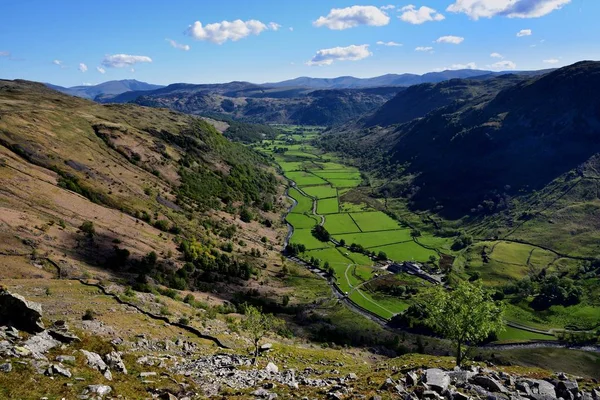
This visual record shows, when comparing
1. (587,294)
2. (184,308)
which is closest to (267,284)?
(184,308)

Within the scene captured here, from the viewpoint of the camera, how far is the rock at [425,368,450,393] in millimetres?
39781

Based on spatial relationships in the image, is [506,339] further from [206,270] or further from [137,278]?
[137,278]

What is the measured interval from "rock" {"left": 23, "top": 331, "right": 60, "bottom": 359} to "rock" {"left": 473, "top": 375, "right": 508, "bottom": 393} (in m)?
44.4

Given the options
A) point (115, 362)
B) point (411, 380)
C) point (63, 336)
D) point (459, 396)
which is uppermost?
point (63, 336)

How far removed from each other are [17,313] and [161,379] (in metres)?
16.6

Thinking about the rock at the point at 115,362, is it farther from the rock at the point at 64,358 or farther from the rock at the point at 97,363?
the rock at the point at 64,358

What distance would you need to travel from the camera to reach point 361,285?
17475 cm

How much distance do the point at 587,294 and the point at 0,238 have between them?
212 metres

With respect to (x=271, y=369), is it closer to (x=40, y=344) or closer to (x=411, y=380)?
(x=411, y=380)

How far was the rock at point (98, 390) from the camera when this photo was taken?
32.7 meters

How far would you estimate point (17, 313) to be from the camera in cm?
4094

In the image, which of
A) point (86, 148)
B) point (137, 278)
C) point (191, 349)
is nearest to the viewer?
point (191, 349)

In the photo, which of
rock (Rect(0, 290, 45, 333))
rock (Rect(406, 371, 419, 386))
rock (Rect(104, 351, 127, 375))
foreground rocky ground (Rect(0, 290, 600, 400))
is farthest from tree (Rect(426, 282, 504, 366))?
rock (Rect(0, 290, 45, 333))

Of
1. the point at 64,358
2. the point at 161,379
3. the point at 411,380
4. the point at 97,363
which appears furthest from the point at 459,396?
the point at 64,358
